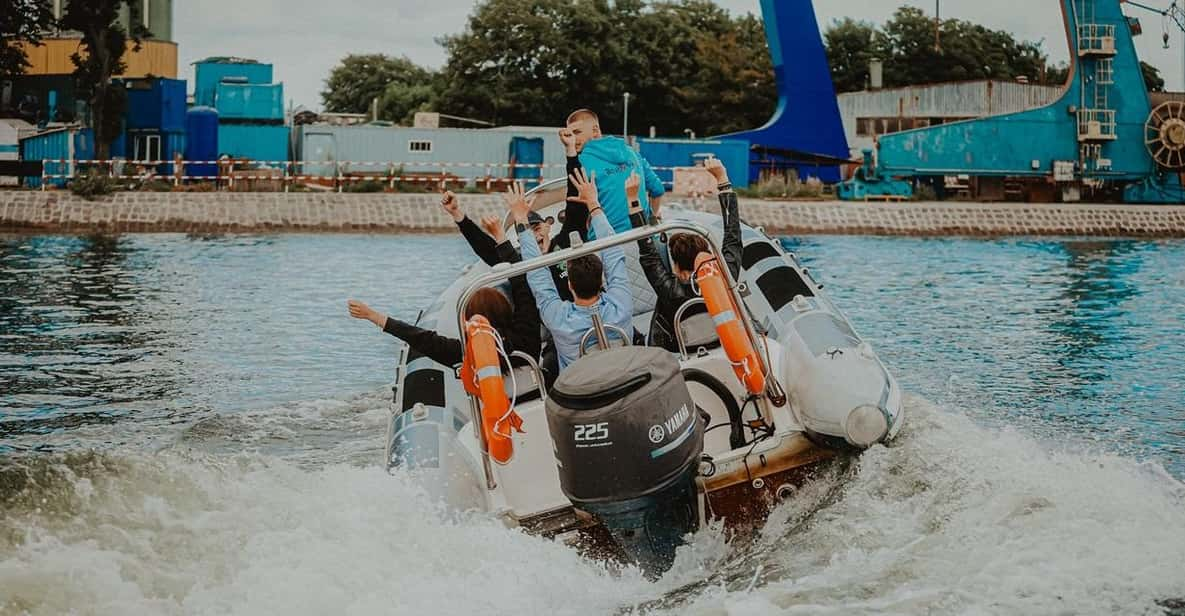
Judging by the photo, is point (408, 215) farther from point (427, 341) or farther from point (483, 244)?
point (427, 341)

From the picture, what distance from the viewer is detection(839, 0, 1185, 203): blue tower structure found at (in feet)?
116

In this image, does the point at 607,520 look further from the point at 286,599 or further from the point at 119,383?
the point at 119,383

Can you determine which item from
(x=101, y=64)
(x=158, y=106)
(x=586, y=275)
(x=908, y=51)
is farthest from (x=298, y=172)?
(x=908, y=51)

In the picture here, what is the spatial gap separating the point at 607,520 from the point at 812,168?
3478 centimetres

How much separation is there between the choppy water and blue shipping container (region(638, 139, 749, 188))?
22.3m

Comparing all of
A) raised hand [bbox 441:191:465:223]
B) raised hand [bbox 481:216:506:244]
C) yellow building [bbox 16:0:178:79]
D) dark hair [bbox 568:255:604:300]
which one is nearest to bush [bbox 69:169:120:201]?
yellow building [bbox 16:0:178:79]

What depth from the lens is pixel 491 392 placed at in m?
5.37

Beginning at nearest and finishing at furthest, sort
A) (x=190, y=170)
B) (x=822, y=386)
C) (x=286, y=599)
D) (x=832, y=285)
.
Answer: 1. (x=286, y=599)
2. (x=822, y=386)
3. (x=832, y=285)
4. (x=190, y=170)

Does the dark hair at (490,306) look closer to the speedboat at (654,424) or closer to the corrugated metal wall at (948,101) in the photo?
the speedboat at (654,424)

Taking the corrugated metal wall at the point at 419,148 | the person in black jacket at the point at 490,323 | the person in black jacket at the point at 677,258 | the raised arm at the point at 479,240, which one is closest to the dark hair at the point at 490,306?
the person in black jacket at the point at 490,323

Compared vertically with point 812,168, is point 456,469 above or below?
below

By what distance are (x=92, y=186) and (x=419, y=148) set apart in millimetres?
10230

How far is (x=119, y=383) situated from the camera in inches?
421

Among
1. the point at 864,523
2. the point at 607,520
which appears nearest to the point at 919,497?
the point at 864,523
